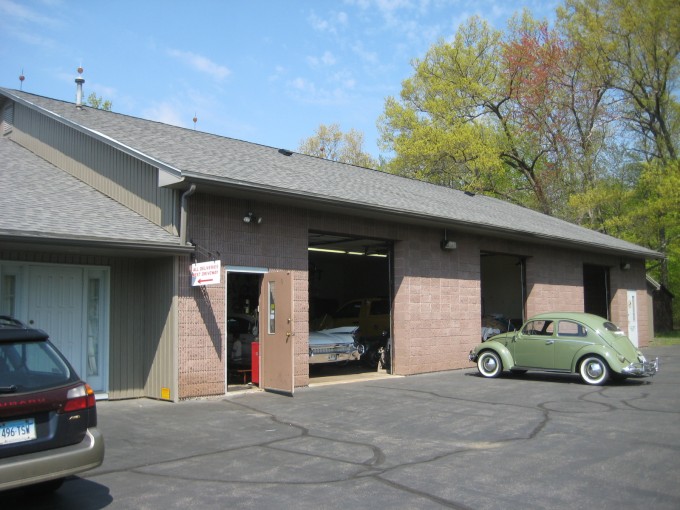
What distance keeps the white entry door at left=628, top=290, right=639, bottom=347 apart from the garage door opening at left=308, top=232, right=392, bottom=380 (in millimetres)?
10221

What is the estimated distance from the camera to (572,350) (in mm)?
14148

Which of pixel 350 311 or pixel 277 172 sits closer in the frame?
pixel 277 172

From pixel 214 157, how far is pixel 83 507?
941cm

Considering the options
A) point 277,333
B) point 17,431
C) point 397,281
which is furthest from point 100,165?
point 17,431

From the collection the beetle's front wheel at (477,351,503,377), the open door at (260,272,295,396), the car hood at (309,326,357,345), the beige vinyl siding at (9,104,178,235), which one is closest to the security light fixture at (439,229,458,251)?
the beetle's front wheel at (477,351,503,377)

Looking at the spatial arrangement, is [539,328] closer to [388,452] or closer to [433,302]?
[433,302]

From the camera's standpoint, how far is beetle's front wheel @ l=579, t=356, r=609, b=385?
13.7m

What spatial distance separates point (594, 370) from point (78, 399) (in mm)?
11386

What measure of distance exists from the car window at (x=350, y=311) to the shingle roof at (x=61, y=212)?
869 centimetres

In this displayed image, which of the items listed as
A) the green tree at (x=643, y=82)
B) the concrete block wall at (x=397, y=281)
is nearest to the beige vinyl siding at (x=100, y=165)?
the concrete block wall at (x=397, y=281)

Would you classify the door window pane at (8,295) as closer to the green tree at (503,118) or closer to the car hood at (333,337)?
the car hood at (333,337)

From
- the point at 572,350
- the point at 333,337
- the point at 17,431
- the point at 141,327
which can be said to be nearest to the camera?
the point at 17,431

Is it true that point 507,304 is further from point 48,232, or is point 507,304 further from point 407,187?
point 48,232

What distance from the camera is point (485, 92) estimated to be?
39781mm
